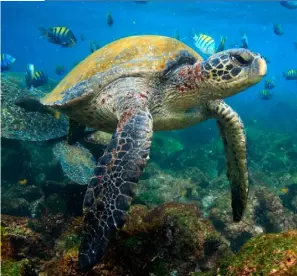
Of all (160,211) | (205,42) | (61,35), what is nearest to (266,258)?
(160,211)

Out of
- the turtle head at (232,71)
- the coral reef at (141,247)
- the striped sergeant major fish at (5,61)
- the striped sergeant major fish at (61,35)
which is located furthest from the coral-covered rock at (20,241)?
the striped sergeant major fish at (61,35)

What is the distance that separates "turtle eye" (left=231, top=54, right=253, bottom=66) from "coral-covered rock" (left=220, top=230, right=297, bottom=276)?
6.04ft

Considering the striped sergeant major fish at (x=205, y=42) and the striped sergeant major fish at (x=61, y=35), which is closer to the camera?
the striped sergeant major fish at (x=61, y=35)

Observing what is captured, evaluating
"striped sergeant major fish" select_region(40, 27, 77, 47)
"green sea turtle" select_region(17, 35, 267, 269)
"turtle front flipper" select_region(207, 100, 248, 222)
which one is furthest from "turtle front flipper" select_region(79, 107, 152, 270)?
"striped sergeant major fish" select_region(40, 27, 77, 47)

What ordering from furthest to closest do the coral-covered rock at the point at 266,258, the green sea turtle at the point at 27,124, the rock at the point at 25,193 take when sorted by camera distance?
the rock at the point at 25,193
the green sea turtle at the point at 27,124
the coral-covered rock at the point at 266,258

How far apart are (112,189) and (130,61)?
7.21 ft

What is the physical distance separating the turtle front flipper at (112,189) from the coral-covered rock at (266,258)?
871 mm

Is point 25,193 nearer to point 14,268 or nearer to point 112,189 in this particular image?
point 14,268

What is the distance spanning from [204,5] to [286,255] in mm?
33344

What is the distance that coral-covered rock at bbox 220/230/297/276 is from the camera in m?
1.75

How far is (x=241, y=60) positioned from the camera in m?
3.20

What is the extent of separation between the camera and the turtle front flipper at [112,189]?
7.46 feet

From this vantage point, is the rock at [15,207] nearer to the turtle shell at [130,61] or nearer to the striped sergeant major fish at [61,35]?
the turtle shell at [130,61]

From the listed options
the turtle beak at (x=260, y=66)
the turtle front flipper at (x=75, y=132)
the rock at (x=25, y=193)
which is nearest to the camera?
the turtle beak at (x=260, y=66)
